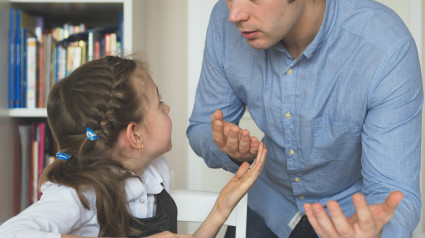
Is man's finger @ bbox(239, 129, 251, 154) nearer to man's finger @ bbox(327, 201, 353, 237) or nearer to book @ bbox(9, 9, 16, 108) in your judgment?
man's finger @ bbox(327, 201, 353, 237)

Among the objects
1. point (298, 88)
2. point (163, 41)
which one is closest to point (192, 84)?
point (163, 41)

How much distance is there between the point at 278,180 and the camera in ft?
4.47

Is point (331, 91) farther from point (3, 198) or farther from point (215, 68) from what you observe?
→ point (3, 198)

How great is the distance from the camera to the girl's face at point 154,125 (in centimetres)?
119

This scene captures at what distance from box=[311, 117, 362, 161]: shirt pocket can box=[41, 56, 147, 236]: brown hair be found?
0.44 m

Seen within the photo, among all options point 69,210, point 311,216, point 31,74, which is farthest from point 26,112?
point 311,216

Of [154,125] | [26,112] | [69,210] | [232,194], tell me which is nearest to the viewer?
[69,210]

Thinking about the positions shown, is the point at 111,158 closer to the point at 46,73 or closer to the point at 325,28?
the point at 325,28

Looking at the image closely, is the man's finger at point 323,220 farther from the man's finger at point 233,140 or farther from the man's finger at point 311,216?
the man's finger at point 233,140

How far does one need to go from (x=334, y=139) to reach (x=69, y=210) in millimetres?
621

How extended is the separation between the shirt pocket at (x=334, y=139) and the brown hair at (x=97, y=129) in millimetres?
439

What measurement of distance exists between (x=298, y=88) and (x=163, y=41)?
3.49ft

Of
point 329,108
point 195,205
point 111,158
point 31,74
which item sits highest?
point 31,74

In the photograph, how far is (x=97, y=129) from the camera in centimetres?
110
